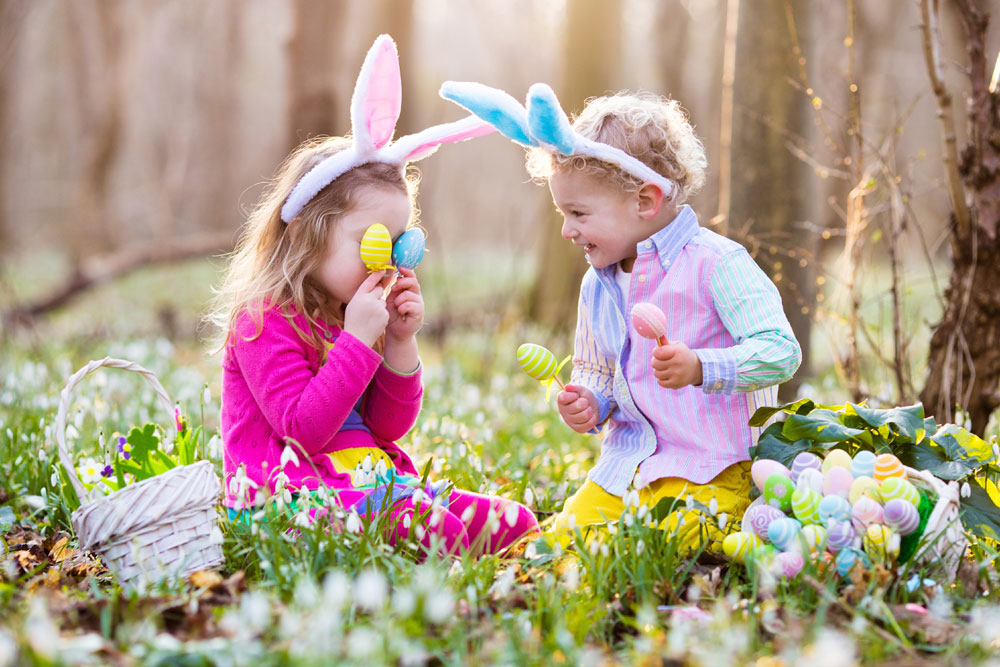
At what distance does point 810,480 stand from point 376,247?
4.86 ft

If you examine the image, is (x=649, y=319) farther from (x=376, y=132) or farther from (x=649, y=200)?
(x=376, y=132)

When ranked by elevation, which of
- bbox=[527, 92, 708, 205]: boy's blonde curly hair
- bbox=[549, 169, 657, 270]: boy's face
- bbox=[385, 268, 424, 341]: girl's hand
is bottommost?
bbox=[385, 268, 424, 341]: girl's hand

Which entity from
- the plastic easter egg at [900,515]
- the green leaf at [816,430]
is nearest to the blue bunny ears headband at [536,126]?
the green leaf at [816,430]

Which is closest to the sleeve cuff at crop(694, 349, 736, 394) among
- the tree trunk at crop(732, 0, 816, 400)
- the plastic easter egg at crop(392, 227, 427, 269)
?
the plastic easter egg at crop(392, 227, 427, 269)

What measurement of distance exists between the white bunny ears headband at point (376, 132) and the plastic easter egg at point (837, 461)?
58.5 inches

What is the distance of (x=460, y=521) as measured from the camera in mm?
2938

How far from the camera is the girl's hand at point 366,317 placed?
9.78 ft

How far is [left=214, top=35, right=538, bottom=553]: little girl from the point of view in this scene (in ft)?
9.62

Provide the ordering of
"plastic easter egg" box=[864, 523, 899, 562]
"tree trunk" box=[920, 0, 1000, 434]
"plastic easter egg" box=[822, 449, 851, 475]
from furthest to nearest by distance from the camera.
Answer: "tree trunk" box=[920, 0, 1000, 434] → "plastic easter egg" box=[822, 449, 851, 475] → "plastic easter egg" box=[864, 523, 899, 562]

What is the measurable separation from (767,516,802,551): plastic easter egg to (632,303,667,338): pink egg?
61 centimetres

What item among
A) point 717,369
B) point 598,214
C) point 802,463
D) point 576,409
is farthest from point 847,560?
point 598,214

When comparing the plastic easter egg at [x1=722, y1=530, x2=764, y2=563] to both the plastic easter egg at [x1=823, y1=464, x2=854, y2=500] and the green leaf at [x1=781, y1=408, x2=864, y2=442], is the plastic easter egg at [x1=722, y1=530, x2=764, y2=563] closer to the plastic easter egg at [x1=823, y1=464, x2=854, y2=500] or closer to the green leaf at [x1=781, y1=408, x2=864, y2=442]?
the plastic easter egg at [x1=823, y1=464, x2=854, y2=500]

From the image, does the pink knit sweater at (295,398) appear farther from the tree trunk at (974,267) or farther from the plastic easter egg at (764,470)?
the tree trunk at (974,267)

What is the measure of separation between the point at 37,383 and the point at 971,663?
456cm
